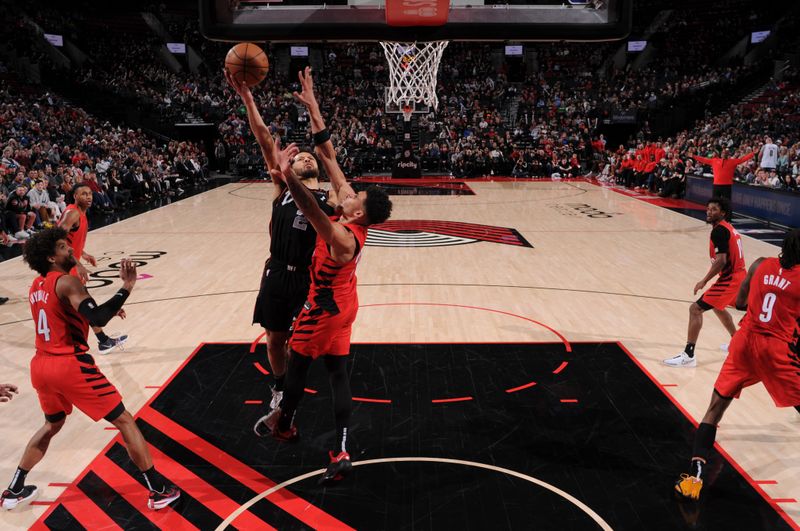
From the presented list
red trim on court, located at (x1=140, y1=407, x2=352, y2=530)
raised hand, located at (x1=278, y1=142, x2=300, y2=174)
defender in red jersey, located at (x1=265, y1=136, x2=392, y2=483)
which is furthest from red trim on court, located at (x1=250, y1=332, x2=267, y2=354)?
raised hand, located at (x1=278, y1=142, x2=300, y2=174)

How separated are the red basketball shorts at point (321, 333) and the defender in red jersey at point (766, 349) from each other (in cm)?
217

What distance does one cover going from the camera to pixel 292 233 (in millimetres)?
4508

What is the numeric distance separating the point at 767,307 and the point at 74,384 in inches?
155

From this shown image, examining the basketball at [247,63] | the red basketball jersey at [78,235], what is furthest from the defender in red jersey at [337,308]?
the red basketball jersey at [78,235]

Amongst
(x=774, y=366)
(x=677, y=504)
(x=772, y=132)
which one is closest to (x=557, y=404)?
(x=677, y=504)

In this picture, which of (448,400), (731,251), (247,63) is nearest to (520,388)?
(448,400)

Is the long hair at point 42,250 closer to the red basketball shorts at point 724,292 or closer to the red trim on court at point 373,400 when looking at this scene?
the red trim on court at point 373,400

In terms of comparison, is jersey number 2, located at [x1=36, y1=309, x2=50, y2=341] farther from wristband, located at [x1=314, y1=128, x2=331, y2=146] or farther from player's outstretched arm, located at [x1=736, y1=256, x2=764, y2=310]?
player's outstretched arm, located at [x1=736, y1=256, x2=764, y2=310]

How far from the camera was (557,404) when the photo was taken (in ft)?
16.7

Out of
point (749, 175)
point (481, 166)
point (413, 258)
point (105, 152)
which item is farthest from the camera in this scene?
point (481, 166)

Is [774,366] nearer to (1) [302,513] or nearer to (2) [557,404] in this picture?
(2) [557,404]

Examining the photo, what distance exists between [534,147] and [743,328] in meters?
24.4

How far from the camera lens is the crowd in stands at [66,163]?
1221 cm

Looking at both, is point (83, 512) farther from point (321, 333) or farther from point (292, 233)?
point (292, 233)
